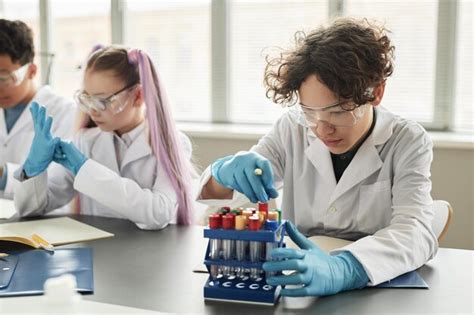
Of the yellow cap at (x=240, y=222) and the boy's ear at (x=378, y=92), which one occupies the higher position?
the boy's ear at (x=378, y=92)

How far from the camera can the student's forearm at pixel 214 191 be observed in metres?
1.71

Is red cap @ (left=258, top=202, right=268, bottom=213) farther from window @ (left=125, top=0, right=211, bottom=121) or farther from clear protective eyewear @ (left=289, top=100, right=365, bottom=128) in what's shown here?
window @ (left=125, top=0, right=211, bottom=121)

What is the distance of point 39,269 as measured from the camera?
1449mm

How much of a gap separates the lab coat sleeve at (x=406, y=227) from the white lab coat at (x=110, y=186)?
73cm

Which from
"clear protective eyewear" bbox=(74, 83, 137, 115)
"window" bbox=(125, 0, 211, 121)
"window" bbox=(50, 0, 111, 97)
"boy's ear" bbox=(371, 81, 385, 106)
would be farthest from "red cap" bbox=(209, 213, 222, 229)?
"window" bbox=(50, 0, 111, 97)

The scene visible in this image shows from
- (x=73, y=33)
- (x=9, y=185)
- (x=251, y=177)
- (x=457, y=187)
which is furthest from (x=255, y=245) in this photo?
(x=73, y=33)

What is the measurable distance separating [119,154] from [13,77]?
684 millimetres

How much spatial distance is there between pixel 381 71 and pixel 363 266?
539 millimetres

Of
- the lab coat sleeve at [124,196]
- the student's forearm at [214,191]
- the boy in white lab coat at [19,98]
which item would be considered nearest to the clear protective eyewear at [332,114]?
the student's forearm at [214,191]

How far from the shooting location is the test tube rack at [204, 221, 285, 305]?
4.01ft

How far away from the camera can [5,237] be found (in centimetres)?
159

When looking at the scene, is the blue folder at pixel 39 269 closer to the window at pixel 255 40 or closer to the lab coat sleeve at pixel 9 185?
the lab coat sleeve at pixel 9 185

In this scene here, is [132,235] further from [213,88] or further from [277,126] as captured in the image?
[213,88]

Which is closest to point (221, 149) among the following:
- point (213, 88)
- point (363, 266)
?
point (213, 88)
